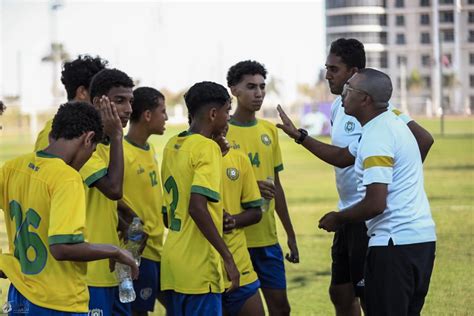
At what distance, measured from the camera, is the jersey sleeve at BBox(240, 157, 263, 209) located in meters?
6.78

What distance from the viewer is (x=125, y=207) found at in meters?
6.82

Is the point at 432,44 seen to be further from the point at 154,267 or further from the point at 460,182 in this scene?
the point at 154,267

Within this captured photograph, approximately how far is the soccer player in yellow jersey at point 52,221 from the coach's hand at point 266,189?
2.18m

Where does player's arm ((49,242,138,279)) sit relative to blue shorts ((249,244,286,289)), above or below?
above

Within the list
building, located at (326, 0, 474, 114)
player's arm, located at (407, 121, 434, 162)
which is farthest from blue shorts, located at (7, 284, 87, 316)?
building, located at (326, 0, 474, 114)

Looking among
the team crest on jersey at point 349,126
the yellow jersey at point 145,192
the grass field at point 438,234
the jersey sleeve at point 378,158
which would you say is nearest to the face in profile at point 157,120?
the yellow jersey at point 145,192

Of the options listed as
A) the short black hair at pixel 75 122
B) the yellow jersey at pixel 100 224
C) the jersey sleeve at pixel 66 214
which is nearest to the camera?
the jersey sleeve at pixel 66 214

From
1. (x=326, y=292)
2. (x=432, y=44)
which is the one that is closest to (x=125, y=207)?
(x=326, y=292)

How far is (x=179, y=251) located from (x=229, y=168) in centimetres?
82

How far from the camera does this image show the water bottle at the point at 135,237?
6.70m

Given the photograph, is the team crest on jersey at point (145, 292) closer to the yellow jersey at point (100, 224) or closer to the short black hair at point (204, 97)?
the yellow jersey at point (100, 224)

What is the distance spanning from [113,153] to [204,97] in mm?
648

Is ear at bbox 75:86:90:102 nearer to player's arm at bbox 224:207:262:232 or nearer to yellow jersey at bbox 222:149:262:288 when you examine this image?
yellow jersey at bbox 222:149:262:288

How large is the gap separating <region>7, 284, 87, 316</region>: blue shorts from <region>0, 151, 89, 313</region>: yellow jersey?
0.09ft
